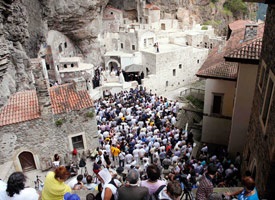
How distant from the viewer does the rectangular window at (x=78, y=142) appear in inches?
528

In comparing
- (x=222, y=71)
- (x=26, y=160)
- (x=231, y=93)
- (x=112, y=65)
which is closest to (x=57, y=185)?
(x=26, y=160)

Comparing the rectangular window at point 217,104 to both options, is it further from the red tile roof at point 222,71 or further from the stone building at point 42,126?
the stone building at point 42,126

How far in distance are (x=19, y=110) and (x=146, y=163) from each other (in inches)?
286

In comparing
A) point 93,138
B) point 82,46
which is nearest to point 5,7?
point 93,138

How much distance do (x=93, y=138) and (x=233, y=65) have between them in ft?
31.9

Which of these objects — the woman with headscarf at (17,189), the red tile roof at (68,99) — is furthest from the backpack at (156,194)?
the red tile roof at (68,99)

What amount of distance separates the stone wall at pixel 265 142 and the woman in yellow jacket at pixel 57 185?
5.54 metres

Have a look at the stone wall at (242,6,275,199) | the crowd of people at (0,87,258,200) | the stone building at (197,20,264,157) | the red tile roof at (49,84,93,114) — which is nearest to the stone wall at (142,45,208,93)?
A: the crowd of people at (0,87,258,200)

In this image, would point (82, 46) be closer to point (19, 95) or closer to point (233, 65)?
point (19, 95)

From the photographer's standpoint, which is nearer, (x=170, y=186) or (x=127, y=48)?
(x=170, y=186)

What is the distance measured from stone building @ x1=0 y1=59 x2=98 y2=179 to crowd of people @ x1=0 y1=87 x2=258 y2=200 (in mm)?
1540

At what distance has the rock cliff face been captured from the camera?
584 inches

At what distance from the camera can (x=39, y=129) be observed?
484 inches

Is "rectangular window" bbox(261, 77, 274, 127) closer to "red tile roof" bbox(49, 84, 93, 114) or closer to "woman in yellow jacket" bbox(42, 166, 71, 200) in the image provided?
"woman in yellow jacket" bbox(42, 166, 71, 200)
